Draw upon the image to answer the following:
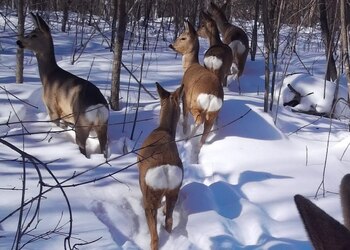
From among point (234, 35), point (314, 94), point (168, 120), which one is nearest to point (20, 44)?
point (168, 120)

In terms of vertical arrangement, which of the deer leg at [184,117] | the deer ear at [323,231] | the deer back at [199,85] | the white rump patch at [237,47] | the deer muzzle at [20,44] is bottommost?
the deer leg at [184,117]

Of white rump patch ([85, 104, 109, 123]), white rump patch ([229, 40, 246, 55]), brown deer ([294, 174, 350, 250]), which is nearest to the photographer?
brown deer ([294, 174, 350, 250])

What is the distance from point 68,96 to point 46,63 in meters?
0.99

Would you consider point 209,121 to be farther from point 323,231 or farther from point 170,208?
point 323,231

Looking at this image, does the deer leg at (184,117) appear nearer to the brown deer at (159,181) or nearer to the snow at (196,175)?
the snow at (196,175)

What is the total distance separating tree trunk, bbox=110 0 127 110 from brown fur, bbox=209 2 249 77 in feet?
11.7

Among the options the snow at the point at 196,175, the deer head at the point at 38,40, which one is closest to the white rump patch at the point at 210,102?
the snow at the point at 196,175

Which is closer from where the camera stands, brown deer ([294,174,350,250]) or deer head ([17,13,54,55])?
brown deer ([294,174,350,250])

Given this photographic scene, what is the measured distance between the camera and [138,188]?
5945 millimetres

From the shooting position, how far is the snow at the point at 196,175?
15.9 ft

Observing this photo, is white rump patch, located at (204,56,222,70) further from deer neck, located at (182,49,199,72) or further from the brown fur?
the brown fur

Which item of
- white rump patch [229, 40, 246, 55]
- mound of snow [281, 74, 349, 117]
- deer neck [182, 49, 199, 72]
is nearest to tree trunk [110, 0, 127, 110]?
deer neck [182, 49, 199, 72]

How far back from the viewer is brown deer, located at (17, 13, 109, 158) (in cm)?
686

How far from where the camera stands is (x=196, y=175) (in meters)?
6.55
